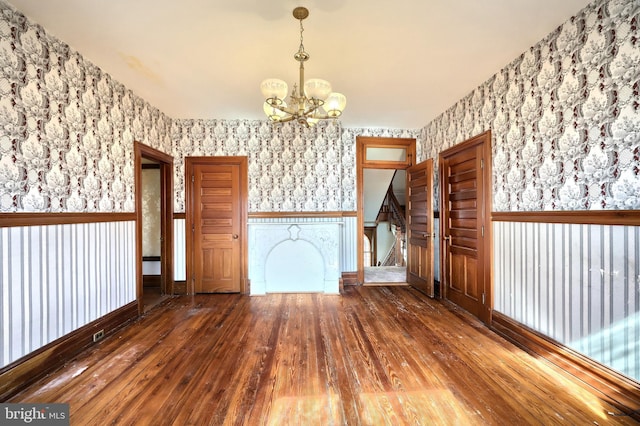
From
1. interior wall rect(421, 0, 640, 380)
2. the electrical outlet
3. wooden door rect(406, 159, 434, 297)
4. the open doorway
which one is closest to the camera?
interior wall rect(421, 0, 640, 380)

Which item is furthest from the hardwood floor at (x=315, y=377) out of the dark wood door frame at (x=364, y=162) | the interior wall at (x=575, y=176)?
the dark wood door frame at (x=364, y=162)

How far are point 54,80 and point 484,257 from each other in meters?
4.43

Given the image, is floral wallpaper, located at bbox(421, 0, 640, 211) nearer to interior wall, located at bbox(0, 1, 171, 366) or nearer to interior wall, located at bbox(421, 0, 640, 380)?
interior wall, located at bbox(421, 0, 640, 380)

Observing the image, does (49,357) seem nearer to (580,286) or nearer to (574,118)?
(580,286)

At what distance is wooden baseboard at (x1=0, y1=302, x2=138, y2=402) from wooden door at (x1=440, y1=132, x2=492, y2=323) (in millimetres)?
3973

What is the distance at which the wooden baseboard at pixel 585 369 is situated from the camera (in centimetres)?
160

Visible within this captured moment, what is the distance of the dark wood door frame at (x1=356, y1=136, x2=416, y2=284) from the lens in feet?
14.4

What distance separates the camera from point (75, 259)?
2.31 m

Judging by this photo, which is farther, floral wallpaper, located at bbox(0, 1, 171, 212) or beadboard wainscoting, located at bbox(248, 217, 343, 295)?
beadboard wainscoting, located at bbox(248, 217, 343, 295)

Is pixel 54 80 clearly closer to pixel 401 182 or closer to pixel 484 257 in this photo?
pixel 484 257

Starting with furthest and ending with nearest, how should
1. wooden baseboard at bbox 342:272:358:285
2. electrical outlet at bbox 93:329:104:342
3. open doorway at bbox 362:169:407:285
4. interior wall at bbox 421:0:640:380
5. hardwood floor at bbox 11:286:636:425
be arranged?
open doorway at bbox 362:169:407:285 → wooden baseboard at bbox 342:272:358:285 → electrical outlet at bbox 93:329:104:342 → interior wall at bbox 421:0:640:380 → hardwood floor at bbox 11:286:636:425

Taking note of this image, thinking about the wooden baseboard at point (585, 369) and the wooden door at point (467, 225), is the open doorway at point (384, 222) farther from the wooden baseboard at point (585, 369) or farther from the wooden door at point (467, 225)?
the wooden baseboard at point (585, 369)

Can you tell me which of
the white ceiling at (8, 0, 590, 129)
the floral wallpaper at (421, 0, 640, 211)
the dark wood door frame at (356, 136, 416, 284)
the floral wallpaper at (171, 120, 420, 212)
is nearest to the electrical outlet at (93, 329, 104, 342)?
the floral wallpaper at (171, 120, 420, 212)

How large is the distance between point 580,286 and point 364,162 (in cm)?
312
